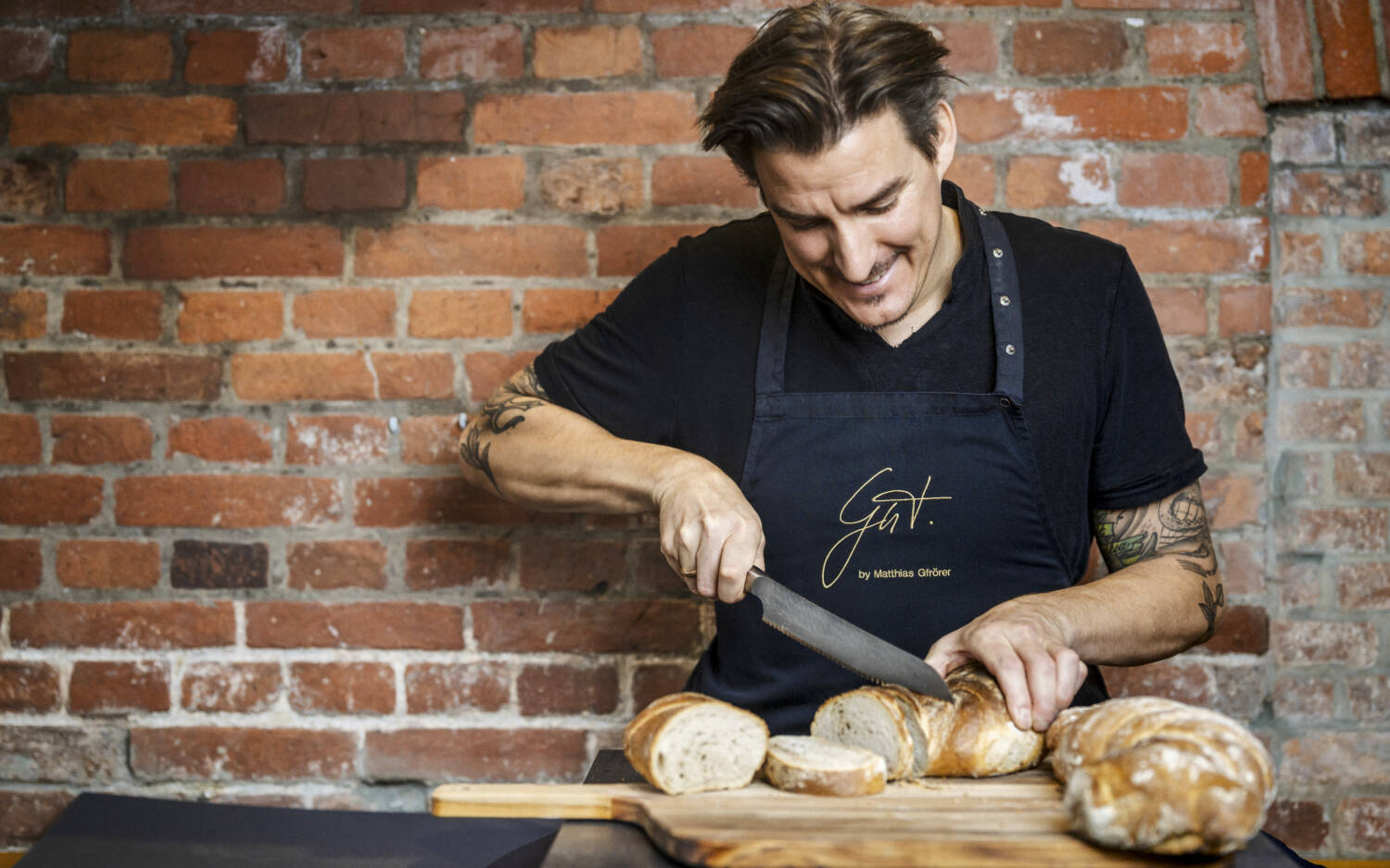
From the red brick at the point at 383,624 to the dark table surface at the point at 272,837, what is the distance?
32cm

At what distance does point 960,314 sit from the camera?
1.55 metres

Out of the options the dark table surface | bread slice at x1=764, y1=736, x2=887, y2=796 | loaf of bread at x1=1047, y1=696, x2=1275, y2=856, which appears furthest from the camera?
the dark table surface

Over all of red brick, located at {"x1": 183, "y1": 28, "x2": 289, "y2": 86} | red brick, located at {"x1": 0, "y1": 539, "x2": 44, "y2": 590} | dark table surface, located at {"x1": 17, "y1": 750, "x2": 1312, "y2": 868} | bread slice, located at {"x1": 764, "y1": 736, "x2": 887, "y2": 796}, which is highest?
red brick, located at {"x1": 183, "y1": 28, "x2": 289, "y2": 86}

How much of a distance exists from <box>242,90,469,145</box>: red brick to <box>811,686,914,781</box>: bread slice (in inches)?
48.6

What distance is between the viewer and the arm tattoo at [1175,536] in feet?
4.82

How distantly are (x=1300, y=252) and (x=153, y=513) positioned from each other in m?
2.19

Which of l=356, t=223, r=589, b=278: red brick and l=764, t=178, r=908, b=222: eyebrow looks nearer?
l=764, t=178, r=908, b=222: eyebrow

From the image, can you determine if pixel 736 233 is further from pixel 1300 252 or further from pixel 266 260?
pixel 1300 252

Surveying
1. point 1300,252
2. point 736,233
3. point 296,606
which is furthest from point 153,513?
point 1300,252

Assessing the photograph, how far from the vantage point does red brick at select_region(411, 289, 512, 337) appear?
74.7 inches

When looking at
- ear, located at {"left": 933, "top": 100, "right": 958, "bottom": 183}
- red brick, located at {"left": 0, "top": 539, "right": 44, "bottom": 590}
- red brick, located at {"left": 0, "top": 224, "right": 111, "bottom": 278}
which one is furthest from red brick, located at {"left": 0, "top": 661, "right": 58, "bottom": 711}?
Result: ear, located at {"left": 933, "top": 100, "right": 958, "bottom": 183}

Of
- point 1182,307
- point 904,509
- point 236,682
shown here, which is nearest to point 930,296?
point 904,509

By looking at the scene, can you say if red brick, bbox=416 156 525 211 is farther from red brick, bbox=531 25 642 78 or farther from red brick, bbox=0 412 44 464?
red brick, bbox=0 412 44 464

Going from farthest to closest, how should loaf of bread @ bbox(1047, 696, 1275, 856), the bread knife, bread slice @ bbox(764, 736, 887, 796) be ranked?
the bread knife, bread slice @ bbox(764, 736, 887, 796), loaf of bread @ bbox(1047, 696, 1275, 856)
